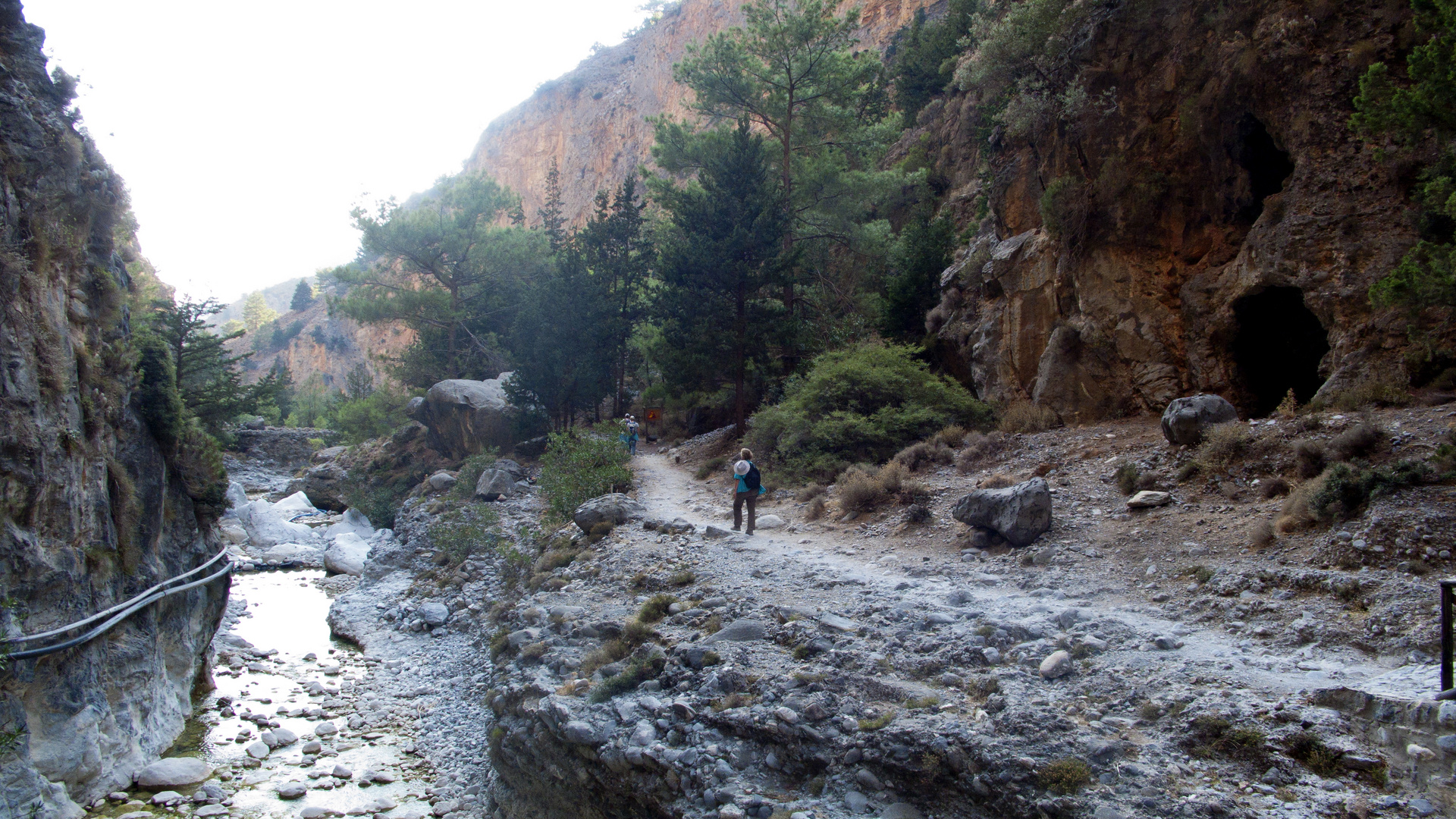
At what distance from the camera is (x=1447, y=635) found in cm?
415

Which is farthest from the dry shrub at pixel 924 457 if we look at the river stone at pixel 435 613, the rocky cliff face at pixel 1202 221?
the river stone at pixel 435 613

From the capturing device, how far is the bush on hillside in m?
16.6

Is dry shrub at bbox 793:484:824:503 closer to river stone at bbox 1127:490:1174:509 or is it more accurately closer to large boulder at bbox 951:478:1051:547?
large boulder at bbox 951:478:1051:547

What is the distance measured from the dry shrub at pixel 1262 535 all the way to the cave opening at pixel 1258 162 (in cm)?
705

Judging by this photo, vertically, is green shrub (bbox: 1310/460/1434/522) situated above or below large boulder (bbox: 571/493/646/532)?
above

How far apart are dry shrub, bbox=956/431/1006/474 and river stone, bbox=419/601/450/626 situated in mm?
10017

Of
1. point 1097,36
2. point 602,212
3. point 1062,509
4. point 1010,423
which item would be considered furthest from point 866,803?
point 602,212

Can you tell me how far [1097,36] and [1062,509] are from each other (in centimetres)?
987

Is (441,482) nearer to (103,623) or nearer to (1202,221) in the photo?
(103,623)

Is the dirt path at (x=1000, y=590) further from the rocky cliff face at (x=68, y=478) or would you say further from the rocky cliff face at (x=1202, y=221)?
the rocky cliff face at (x=68, y=478)

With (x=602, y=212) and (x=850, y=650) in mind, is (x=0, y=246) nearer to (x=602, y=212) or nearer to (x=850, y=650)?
(x=850, y=650)

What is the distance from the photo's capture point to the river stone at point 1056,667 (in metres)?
5.90

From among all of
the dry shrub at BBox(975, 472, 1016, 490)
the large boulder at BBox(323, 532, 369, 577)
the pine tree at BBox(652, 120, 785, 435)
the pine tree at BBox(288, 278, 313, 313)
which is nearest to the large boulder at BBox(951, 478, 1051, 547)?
the dry shrub at BBox(975, 472, 1016, 490)

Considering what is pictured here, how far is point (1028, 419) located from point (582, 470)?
9988 millimetres
